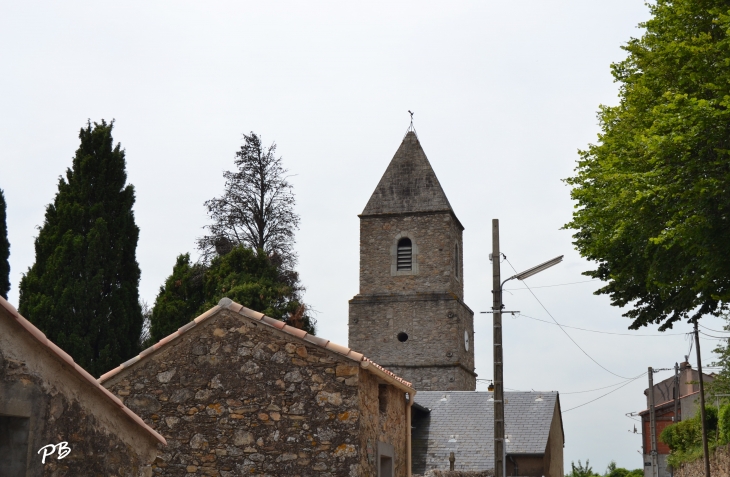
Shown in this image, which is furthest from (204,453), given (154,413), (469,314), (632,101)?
(469,314)

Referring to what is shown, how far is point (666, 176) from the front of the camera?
16.7 meters

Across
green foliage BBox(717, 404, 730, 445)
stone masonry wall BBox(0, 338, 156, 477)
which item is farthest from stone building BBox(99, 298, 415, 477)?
green foliage BBox(717, 404, 730, 445)

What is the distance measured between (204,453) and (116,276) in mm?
14290

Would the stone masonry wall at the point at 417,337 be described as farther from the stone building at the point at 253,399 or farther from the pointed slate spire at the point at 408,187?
the stone building at the point at 253,399

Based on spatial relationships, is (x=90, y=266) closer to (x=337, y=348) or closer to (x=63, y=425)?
(x=337, y=348)

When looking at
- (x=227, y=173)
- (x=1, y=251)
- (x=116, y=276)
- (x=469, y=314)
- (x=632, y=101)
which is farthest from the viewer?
(x=469, y=314)

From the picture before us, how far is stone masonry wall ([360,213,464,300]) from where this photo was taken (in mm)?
39094

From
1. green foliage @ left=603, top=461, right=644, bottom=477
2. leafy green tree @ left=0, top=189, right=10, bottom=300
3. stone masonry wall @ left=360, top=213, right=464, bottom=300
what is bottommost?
green foliage @ left=603, top=461, right=644, bottom=477

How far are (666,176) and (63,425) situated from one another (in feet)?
41.8

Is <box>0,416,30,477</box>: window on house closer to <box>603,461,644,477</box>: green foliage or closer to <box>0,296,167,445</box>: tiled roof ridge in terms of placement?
<box>0,296,167,445</box>: tiled roof ridge

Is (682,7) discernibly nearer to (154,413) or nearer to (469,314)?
(154,413)

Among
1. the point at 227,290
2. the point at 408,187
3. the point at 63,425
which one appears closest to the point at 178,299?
the point at 227,290

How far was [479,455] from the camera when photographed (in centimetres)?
2655

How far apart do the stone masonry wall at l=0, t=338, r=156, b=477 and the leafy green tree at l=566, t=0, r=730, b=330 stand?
1136cm
